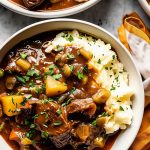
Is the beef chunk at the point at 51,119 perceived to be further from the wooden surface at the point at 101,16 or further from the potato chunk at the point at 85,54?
the wooden surface at the point at 101,16

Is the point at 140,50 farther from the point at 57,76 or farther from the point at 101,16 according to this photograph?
the point at 57,76

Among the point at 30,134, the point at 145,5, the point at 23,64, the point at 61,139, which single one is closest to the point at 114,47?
the point at 145,5

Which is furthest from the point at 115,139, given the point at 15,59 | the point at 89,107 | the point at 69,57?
the point at 15,59

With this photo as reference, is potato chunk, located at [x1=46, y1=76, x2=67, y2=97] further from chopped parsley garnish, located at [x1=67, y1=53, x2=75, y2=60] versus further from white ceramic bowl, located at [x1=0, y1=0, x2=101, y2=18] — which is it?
white ceramic bowl, located at [x1=0, y1=0, x2=101, y2=18]

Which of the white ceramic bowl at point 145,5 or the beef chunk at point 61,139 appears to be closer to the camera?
the beef chunk at point 61,139

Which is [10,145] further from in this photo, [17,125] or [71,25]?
[71,25]

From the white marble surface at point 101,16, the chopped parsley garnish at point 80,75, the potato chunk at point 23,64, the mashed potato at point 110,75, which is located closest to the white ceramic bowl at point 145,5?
the white marble surface at point 101,16

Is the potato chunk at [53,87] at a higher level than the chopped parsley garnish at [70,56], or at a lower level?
lower
